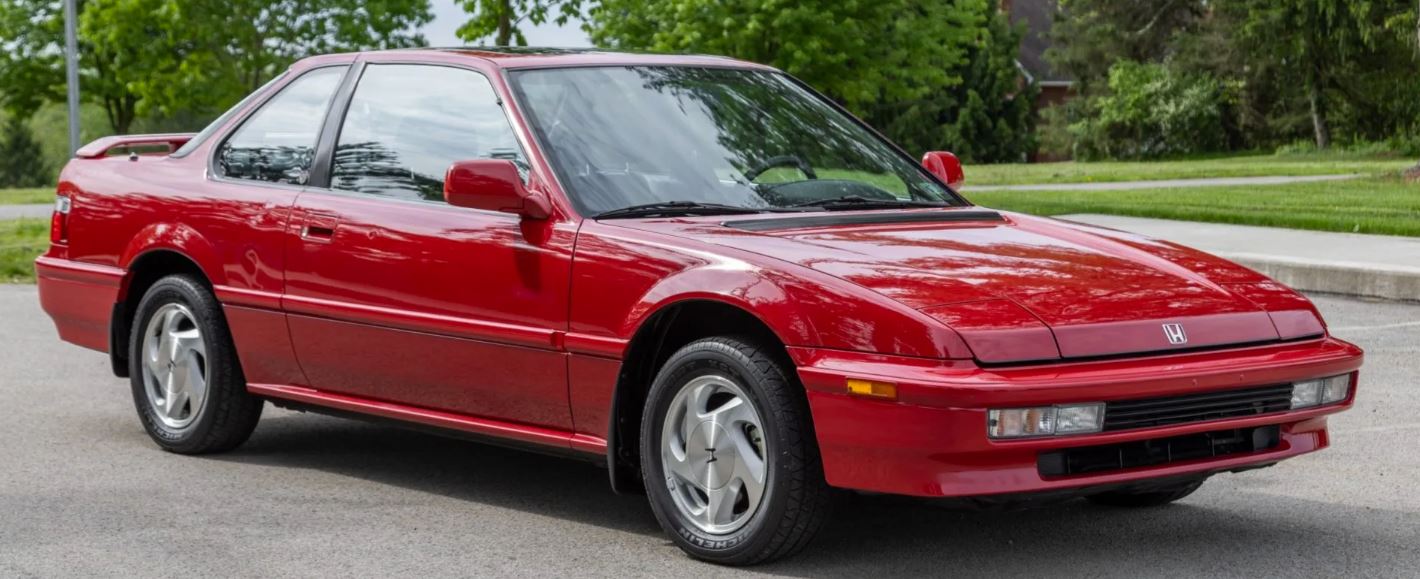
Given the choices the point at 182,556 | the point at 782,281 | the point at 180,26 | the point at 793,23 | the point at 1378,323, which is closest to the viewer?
the point at 782,281

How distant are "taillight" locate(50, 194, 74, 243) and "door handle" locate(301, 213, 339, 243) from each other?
1633 mm

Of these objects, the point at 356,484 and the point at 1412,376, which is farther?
the point at 1412,376

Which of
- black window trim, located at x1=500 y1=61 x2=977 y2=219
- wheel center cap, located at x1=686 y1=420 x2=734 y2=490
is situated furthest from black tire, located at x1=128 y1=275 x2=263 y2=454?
wheel center cap, located at x1=686 y1=420 x2=734 y2=490

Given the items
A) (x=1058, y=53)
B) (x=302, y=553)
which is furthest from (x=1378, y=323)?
(x=1058, y=53)

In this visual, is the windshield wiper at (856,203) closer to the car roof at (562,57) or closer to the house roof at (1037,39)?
the car roof at (562,57)

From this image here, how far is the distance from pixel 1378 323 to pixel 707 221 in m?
6.80

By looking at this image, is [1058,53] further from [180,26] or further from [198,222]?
[198,222]

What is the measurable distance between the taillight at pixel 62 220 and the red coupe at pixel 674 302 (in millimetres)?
61

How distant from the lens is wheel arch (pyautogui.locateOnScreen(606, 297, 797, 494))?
5281 mm

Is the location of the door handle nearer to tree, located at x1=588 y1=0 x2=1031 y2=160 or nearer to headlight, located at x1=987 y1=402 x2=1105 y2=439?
headlight, located at x1=987 y1=402 x2=1105 y2=439

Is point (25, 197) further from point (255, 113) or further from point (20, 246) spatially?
point (255, 113)

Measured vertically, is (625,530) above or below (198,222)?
below

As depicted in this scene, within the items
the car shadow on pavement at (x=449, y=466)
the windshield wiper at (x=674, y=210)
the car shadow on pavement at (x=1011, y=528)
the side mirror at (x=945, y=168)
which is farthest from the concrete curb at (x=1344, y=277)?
the windshield wiper at (x=674, y=210)

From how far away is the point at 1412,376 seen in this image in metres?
8.95
